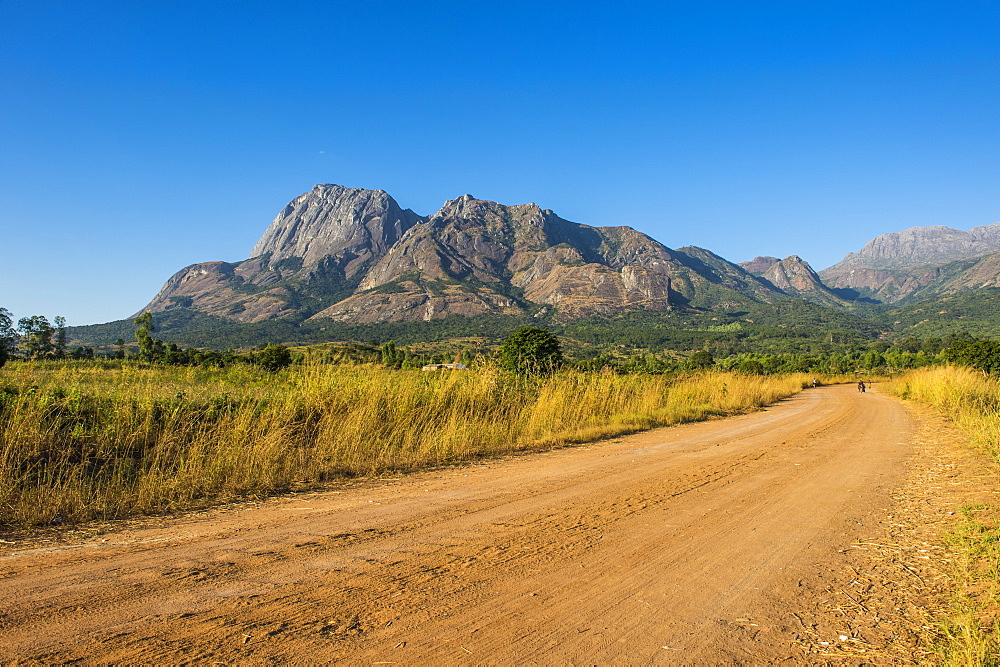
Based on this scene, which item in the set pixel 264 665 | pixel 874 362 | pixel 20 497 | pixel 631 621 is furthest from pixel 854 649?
pixel 874 362

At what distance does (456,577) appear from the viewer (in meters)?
3.49

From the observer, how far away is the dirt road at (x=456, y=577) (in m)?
2.62

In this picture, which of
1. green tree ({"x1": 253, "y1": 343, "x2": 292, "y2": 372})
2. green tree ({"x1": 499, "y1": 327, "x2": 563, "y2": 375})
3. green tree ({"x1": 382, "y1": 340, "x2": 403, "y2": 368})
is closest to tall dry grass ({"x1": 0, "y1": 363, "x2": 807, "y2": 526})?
green tree ({"x1": 382, "y1": 340, "x2": 403, "y2": 368})

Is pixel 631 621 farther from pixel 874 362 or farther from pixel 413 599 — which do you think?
pixel 874 362

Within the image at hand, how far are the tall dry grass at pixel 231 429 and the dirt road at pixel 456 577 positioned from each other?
76 centimetres

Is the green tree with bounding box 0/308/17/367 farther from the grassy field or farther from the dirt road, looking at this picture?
the grassy field

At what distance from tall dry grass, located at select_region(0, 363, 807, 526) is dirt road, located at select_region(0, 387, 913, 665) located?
2.49ft

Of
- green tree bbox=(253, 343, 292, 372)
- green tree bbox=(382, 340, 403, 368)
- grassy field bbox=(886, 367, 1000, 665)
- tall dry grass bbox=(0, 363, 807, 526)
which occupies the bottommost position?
grassy field bbox=(886, 367, 1000, 665)

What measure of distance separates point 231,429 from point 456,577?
4.38 m

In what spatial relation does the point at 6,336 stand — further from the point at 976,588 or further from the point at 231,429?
the point at 976,588

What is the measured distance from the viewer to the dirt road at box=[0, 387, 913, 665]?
262 centimetres

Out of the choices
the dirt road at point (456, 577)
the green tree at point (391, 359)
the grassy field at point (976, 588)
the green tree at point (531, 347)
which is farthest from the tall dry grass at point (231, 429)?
the green tree at point (531, 347)

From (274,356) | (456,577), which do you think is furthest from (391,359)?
(456,577)

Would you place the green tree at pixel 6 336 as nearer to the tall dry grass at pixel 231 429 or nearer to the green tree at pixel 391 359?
the tall dry grass at pixel 231 429
